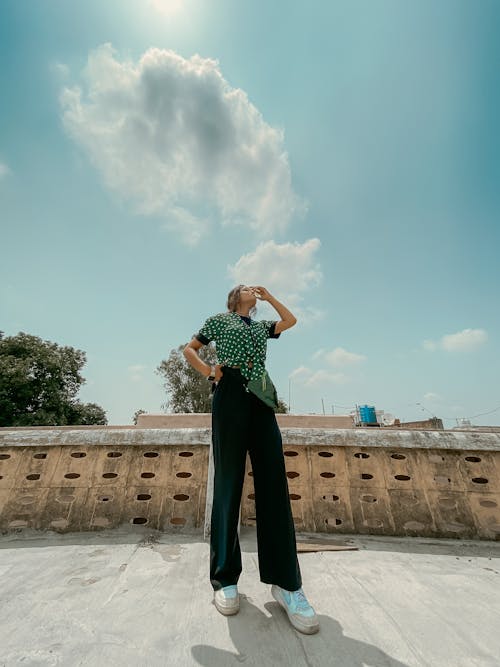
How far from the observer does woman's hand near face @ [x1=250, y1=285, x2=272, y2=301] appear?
2221mm

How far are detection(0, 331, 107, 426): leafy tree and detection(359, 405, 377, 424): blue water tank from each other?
89.4 ft

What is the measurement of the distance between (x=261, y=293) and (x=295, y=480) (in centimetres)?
181

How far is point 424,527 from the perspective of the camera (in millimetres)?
2662

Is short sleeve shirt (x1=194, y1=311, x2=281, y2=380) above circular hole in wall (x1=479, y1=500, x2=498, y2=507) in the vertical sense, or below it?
above

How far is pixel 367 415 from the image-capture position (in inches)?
1444

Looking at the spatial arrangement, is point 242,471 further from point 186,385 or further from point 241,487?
point 186,385

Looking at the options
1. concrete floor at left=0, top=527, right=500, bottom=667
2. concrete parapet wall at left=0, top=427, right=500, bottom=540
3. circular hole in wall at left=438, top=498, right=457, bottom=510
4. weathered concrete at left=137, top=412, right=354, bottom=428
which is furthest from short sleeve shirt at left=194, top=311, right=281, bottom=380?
weathered concrete at left=137, top=412, right=354, bottom=428

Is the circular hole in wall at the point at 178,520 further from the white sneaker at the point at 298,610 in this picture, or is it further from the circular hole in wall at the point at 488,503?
the circular hole in wall at the point at 488,503

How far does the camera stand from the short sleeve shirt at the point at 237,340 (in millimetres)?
1949

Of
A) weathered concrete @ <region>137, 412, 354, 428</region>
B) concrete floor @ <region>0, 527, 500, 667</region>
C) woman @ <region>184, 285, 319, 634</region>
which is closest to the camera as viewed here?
concrete floor @ <region>0, 527, 500, 667</region>

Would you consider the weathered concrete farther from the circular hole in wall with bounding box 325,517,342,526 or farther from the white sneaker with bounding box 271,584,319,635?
the white sneaker with bounding box 271,584,319,635

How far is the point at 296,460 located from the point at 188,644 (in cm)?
201

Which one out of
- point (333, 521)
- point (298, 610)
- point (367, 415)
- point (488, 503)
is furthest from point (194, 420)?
point (367, 415)

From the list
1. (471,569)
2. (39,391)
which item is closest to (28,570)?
(471,569)
